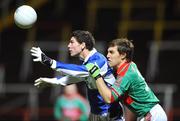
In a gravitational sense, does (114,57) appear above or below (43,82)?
above

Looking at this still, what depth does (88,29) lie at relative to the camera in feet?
66.9

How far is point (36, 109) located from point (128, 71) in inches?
281

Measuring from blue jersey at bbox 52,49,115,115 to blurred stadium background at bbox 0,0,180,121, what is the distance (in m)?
6.93

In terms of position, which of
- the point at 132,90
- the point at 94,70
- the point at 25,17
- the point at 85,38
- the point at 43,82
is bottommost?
the point at 132,90

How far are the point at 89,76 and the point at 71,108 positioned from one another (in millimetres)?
5178

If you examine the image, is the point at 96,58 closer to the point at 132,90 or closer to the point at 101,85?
the point at 132,90

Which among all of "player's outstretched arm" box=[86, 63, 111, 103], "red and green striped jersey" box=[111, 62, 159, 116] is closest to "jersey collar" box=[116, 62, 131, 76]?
"red and green striped jersey" box=[111, 62, 159, 116]

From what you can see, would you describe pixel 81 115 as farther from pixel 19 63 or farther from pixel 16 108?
pixel 19 63

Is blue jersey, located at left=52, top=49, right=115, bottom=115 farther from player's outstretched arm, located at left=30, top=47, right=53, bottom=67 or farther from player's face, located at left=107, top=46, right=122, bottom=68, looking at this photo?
player's face, located at left=107, top=46, right=122, bottom=68

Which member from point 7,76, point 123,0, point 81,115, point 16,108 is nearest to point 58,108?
point 81,115

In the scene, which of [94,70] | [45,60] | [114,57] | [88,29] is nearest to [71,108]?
[88,29]

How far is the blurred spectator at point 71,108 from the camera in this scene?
52.2 ft

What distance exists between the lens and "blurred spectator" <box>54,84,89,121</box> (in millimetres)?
15909

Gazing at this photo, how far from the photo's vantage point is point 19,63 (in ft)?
66.4
